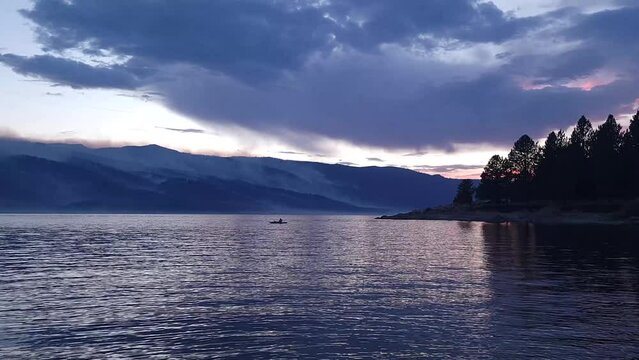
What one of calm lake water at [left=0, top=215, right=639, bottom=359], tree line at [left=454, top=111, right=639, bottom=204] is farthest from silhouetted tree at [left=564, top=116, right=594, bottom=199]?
calm lake water at [left=0, top=215, right=639, bottom=359]

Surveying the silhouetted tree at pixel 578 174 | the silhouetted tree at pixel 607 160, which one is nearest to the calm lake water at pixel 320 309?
the silhouetted tree at pixel 607 160

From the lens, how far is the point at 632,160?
554 ft

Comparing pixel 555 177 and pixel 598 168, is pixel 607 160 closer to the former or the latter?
pixel 598 168

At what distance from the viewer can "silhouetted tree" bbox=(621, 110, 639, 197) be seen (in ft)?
547

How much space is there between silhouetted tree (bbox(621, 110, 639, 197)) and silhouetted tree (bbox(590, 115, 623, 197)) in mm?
2017

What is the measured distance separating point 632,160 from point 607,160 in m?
6.88

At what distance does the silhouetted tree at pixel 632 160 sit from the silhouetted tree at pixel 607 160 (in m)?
2.02

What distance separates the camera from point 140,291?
1740 inches

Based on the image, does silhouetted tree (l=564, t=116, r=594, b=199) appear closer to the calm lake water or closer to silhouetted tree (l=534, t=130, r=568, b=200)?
silhouetted tree (l=534, t=130, r=568, b=200)

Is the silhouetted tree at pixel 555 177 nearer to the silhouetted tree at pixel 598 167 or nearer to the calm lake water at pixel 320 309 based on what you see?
the silhouetted tree at pixel 598 167

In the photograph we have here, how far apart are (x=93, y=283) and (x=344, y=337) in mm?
28931

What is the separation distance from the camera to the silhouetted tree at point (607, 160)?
168500mm

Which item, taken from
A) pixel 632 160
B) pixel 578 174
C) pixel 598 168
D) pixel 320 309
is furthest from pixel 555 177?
pixel 320 309

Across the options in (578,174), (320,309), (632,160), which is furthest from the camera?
(578,174)
